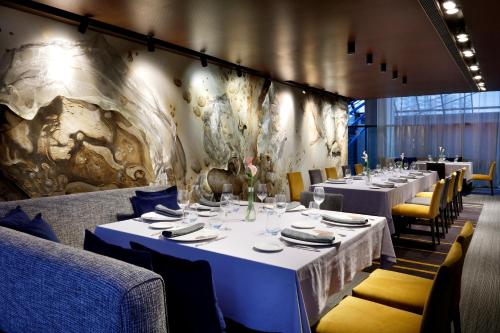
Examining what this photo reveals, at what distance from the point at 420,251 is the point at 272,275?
3.69 m

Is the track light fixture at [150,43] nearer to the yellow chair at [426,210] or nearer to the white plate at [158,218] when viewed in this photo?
the white plate at [158,218]

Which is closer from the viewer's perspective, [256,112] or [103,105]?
[103,105]

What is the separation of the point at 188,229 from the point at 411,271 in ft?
8.98

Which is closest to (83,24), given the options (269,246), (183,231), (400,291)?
(183,231)

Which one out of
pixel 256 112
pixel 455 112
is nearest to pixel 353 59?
pixel 256 112

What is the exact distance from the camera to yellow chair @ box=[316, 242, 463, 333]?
138 cm

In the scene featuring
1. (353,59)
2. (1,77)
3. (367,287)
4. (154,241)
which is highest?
(353,59)

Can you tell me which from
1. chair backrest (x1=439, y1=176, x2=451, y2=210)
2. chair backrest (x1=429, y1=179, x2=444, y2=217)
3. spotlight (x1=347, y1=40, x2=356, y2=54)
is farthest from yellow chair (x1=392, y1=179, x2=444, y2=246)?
spotlight (x1=347, y1=40, x2=356, y2=54)

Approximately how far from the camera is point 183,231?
229cm

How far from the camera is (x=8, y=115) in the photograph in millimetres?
3402

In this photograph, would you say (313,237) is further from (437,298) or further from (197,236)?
(437,298)

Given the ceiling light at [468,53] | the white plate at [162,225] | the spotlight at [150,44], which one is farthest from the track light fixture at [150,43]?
the ceiling light at [468,53]

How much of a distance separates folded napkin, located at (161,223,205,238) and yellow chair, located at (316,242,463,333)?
2.99ft

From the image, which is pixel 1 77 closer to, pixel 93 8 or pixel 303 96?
pixel 93 8
